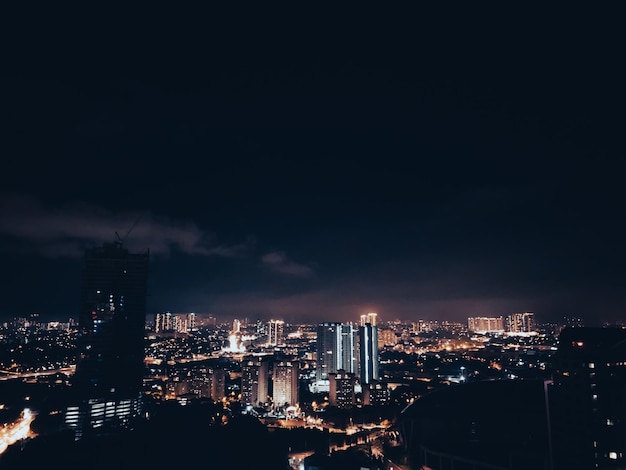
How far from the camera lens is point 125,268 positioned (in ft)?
121

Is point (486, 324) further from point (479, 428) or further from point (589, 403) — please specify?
point (589, 403)

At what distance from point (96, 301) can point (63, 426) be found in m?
11.3

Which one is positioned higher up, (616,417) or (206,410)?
(616,417)

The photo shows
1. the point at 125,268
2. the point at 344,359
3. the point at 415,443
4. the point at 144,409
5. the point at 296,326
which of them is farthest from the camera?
the point at 296,326

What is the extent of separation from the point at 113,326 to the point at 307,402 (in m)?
A: 15.7

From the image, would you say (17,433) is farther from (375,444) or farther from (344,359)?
(344,359)

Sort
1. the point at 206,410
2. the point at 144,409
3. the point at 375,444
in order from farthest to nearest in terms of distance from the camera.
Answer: the point at 144,409 → the point at 206,410 → the point at 375,444

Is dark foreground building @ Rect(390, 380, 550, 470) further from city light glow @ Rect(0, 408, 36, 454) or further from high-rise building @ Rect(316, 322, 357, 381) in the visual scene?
high-rise building @ Rect(316, 322, 357, 381)

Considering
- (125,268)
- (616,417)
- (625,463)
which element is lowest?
(625,463)

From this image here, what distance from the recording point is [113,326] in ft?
111

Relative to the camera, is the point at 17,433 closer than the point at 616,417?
No

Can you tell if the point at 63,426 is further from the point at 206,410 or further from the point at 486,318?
the point at 486,318

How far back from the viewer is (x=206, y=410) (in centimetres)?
2712

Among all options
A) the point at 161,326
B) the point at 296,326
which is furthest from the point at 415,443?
the point at 296,326
